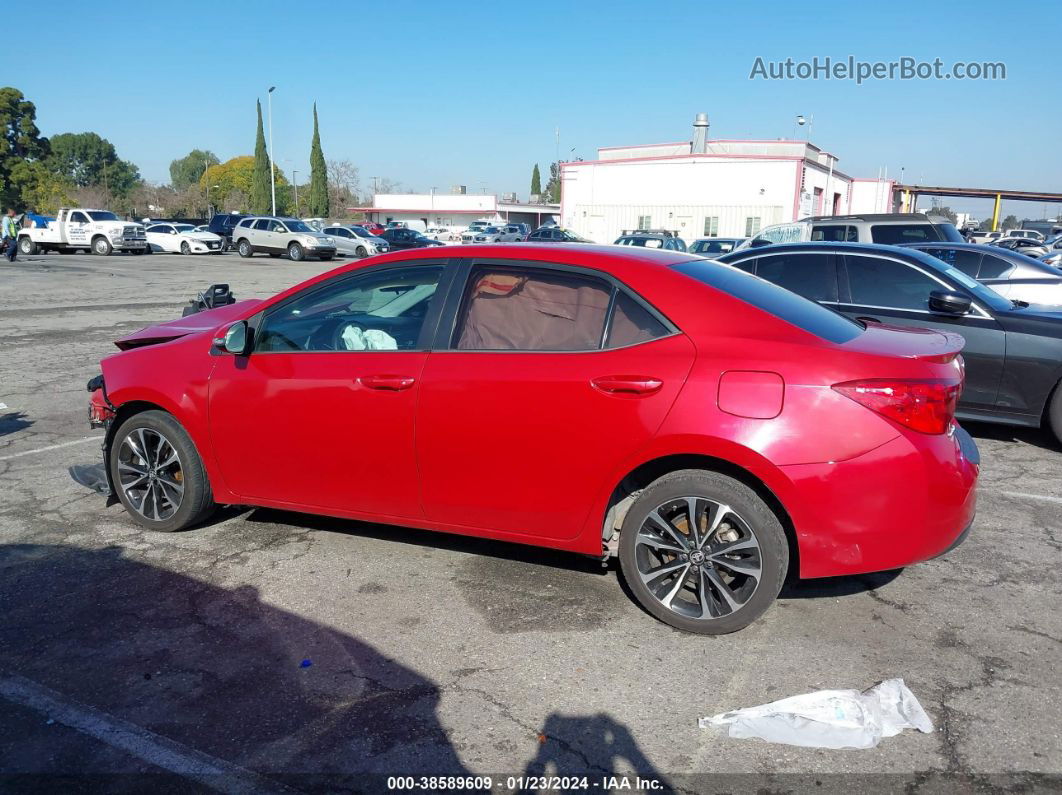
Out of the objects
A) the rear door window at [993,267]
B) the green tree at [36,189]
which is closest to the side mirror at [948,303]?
the rear door window at [993,267]

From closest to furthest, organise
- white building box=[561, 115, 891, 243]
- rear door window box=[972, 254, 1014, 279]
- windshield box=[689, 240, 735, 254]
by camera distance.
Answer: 1. rear door window box=[972, 254, 1014, 279]
2. windshield box=[689, 240, 735, 254]
3. white building box=[561, 115, 891, 243]

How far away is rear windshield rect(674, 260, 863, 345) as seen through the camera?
3832mm

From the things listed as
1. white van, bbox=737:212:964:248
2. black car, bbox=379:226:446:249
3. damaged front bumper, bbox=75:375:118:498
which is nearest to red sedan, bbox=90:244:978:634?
damaged front bumper, bbox=75:375:118:498

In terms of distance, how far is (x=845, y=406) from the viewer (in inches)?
135

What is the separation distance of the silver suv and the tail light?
3478cm

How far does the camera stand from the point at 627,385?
3.66m

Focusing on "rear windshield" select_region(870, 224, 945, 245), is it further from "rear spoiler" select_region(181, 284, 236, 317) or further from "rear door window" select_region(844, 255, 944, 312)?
"rear spoiler" select_region(181, 284, 236, 317)

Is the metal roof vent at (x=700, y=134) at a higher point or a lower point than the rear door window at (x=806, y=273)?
higher

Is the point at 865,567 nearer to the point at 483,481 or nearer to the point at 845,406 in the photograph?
the point at 845,406

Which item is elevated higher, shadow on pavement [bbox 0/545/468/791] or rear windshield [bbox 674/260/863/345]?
rear windshield [bbox 674/260/863/345]

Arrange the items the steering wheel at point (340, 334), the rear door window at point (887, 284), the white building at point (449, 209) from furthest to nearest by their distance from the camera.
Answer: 1. the white building at point (449, 209)
2. the rear door window at point (887, 284)
3. the steering wheel at point (340, 334)

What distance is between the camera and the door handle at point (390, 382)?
160 inches

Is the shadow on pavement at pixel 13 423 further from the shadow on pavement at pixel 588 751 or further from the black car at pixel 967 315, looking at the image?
the black car at pixel 967 315

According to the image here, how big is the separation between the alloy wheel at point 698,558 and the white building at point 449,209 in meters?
90.7
